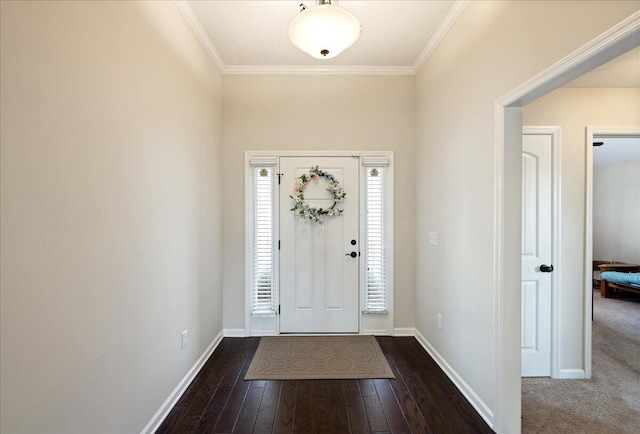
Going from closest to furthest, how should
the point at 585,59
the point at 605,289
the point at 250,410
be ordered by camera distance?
1. the point at 585,59
2. the point at 250,410
3. the point at 605,289

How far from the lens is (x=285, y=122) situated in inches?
126

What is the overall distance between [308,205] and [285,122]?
38.9 inches

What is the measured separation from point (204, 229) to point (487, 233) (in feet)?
7.73

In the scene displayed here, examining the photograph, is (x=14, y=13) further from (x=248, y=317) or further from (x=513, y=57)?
(x=248, y=317)

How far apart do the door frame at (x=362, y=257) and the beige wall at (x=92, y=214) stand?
3.12 feet

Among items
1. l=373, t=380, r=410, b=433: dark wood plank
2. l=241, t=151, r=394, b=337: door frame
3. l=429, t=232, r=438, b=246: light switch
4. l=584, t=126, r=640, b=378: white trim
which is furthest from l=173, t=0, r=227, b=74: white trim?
l=584, t=126, r=640, b=378: white trim

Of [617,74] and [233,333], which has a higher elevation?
[617,74]

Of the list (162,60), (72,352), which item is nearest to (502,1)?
(162,60)

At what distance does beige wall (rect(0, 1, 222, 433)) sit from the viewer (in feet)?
3.18

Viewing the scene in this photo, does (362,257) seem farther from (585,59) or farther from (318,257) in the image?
(585,59)

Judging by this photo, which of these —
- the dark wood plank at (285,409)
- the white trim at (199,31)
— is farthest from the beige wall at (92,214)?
the dark wood plank at (285,409)

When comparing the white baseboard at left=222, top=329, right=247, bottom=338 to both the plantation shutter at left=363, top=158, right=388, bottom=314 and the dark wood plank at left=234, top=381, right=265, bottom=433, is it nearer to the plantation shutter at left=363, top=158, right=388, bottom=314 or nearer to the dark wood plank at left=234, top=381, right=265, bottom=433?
the dark wood plank at left=234, top=381, right=265, bottom=433

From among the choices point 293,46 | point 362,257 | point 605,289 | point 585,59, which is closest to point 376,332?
point 362,257

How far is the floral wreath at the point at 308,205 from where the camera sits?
3154 mm
